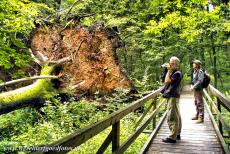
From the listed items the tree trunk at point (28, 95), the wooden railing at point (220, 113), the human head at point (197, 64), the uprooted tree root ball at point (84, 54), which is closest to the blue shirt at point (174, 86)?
the wooden railing at point (220, 113)

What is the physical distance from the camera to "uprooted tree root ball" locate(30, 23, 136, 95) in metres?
11.0

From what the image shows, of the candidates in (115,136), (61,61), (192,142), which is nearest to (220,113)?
(192,142)

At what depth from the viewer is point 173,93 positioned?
6.08 metres

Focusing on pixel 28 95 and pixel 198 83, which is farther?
pixel 28 95

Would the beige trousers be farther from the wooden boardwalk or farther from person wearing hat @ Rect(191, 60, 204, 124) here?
person wearing hat @ Rect(191, 60, 204, 124)

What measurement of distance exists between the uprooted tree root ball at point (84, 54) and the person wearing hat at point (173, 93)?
5.08 metres

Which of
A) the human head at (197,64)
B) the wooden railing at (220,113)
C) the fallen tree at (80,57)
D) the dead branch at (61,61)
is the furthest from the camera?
the fallen tree at (80,57)

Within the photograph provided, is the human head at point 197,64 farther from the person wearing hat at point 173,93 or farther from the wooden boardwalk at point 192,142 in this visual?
the person wearing hat at point 173,93

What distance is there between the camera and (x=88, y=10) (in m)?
19.5

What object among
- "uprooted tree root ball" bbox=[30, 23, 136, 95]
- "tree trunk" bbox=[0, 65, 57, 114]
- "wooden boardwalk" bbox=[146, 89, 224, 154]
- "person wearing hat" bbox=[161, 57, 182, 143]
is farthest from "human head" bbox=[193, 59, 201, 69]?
"tree trunk" bbox=[0, 65, 57, 114]

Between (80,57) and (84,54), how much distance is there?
217 millimetres

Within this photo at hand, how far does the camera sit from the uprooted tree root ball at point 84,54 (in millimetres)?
11023

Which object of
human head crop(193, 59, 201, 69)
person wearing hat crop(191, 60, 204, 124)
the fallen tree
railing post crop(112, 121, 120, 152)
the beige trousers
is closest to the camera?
railing post crop(112, 121, 120, 152)

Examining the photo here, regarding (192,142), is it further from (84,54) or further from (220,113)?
(84,54)
